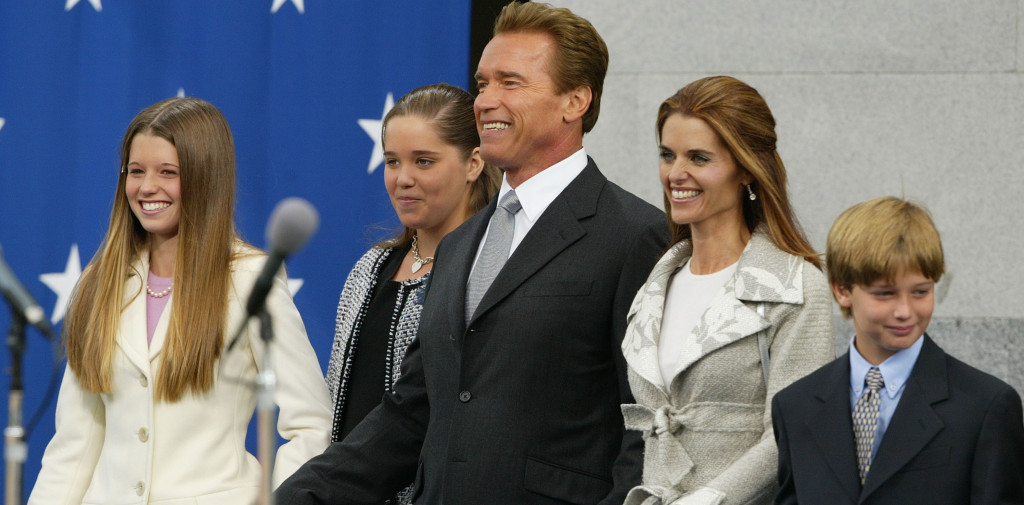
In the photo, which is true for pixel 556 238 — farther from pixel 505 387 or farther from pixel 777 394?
pixel 777 394

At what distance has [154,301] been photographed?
11.7ft

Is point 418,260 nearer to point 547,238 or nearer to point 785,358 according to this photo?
point 547,238

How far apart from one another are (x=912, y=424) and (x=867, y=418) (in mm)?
120

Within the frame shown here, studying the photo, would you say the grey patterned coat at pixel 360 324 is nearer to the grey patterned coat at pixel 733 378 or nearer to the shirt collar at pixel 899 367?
the grey patterned coat at pixel 733 378

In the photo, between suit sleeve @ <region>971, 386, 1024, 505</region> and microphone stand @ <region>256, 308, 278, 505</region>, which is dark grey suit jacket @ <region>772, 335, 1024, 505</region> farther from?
microphone stand @ <region>256, 308, 278, 505</region>

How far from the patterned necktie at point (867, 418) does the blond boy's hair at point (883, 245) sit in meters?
0.16

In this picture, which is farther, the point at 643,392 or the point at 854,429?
the point at 643,392

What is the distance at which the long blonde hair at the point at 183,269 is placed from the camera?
340 cm

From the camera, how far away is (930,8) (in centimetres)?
505

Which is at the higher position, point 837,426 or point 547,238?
point 547,238

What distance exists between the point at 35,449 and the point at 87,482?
1.86 m

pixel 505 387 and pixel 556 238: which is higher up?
pixel 556 238

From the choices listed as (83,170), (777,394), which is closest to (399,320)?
(777,394)

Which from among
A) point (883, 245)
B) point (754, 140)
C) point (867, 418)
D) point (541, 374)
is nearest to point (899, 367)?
point (867, 418)
